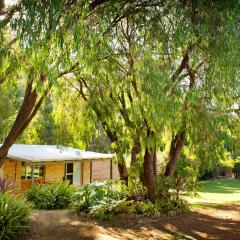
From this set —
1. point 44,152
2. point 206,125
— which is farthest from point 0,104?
point 206,125

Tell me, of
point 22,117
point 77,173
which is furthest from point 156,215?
point 77,173

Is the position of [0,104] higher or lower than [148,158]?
higher

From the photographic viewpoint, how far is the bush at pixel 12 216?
11000mm

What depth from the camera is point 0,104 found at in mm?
22672

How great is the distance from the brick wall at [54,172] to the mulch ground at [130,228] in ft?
29.6

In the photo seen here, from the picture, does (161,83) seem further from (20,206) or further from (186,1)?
(20,206)

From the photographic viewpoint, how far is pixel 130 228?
12.5 metres

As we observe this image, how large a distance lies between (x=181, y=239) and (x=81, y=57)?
20.3ft

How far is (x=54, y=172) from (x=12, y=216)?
41.7ft

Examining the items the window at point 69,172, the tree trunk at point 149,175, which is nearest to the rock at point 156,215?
the tree trunk at point 149,175

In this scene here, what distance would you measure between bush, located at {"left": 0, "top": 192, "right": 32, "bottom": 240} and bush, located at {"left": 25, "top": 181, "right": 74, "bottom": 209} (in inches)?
134

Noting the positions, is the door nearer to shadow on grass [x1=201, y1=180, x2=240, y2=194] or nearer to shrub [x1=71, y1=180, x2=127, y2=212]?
shadow on grass [x1=201, y1=180, x2=240, y2=194]

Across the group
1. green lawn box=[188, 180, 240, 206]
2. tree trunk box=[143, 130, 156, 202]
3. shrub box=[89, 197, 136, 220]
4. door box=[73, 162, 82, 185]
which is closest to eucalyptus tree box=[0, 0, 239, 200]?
tree trunk box=[143, 130, 156, 202]

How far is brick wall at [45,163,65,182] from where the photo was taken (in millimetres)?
23641
